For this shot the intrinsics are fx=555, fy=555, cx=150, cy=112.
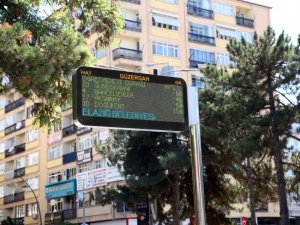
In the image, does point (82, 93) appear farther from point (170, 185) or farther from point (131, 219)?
point (131, 219)

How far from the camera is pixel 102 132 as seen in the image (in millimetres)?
47844

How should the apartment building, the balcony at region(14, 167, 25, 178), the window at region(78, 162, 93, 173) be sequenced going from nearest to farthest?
the apartment building < the window at region(78, 162, 93, 173) < the balcony at region(14, 167, 25, 178)

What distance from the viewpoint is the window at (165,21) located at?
50.3 meters

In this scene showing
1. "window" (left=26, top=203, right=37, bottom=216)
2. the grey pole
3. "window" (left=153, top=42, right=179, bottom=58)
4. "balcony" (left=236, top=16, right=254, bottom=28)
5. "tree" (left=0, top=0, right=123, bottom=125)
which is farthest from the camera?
"window" (left=26, top=203, right=37, bottom=216)

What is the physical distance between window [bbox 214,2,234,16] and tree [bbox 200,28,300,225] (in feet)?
90.5

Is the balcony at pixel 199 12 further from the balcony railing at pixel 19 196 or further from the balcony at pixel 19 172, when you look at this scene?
the balcony railing at pixel 19 196

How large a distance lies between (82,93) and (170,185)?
2374 cm

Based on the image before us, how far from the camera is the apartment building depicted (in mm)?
47656

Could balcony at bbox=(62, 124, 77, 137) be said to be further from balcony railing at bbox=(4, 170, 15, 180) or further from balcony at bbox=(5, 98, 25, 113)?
balcony railing at bbox=(4, 170, 15, 180)

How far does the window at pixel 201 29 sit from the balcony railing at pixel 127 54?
7.36 meters

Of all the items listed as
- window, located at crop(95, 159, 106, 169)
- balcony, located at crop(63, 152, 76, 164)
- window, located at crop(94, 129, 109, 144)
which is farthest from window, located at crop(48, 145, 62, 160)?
window, located at crop(94, 129, 109, 144)

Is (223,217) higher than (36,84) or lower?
lower

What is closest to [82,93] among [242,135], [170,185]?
[242,135]

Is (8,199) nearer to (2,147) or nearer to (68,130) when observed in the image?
(2,147)
